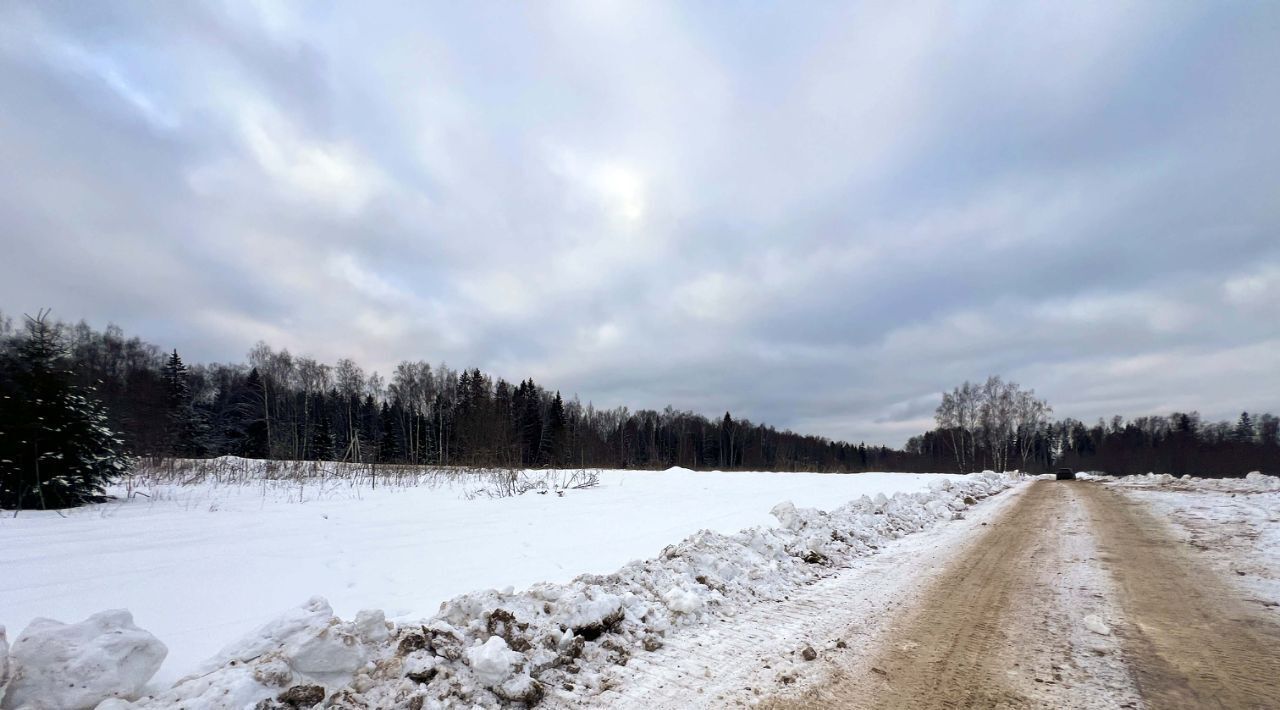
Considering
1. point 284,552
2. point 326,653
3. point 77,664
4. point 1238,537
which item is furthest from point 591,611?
point 1238,537

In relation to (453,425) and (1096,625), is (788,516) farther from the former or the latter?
(453,425)

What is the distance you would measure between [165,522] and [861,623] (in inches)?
377

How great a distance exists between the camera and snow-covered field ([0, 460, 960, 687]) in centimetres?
413

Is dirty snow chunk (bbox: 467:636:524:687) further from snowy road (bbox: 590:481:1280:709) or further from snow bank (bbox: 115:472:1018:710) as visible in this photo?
snowy road (bbox: 590:481:1280:709)

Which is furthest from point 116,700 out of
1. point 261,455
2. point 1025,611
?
point 261,455

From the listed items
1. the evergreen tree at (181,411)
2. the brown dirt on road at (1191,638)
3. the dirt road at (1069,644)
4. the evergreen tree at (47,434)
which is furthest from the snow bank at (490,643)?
the evergreen tree at (181,411)

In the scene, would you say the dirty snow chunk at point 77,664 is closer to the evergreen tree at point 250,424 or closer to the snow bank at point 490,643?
the snow bank at point 490,643

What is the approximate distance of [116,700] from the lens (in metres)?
2.49

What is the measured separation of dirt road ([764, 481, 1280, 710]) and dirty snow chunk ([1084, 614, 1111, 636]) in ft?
0.04

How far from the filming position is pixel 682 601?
462 cm

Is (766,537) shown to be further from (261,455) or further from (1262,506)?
(261,455)

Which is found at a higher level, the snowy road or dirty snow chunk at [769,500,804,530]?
dirty snow chunk at [769,500,804,530]

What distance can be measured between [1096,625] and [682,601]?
3.57 m

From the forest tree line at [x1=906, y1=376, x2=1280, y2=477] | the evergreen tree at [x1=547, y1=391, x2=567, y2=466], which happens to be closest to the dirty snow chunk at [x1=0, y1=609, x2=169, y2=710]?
the evergreen tree at [x1=547, y1=391, x2=567, y2=466]
